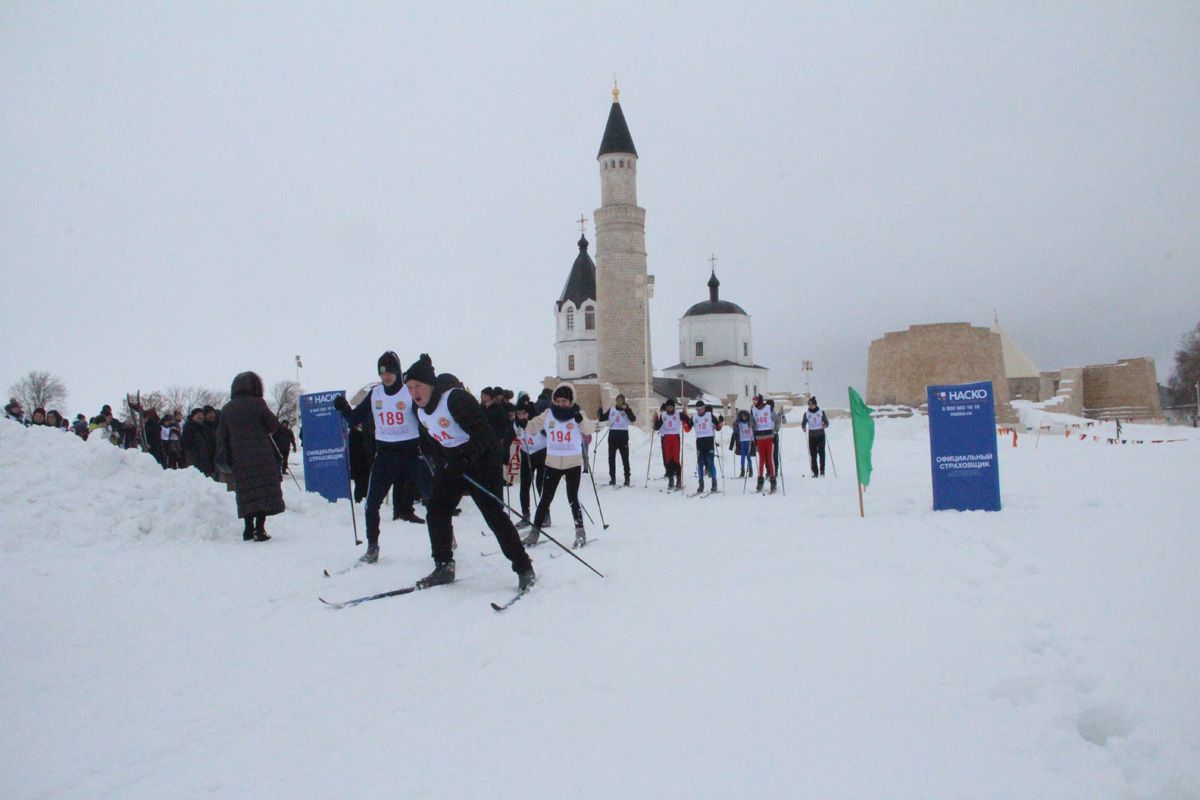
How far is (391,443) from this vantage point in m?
7.73

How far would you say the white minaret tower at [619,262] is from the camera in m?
60.5

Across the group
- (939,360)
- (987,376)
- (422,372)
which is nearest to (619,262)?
(939,360)

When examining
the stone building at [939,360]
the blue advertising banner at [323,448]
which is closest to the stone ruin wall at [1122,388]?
the stone building at [939,360]

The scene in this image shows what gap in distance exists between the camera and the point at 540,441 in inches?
447

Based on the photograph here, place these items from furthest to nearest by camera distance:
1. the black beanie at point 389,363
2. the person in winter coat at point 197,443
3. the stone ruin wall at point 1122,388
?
the stone ruin wall at point 1122,388
the person in winter coat at point 197,443
the black beanie at point 389,363

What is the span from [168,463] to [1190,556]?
16544mm

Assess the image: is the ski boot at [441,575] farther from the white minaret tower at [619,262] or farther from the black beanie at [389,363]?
the white minaret tower at [619,262]

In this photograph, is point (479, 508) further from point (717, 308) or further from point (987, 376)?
point (717, 308)

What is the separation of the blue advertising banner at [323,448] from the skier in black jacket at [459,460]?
21.4 feet

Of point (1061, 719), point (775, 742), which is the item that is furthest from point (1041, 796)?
point (775, 742)

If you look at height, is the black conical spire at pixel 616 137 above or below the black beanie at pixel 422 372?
above

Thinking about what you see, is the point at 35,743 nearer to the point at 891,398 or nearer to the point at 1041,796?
the point at 1041,796

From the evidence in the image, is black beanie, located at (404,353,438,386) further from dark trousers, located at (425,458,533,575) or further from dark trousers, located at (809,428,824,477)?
dark trousers, located at (809,428,824,477)

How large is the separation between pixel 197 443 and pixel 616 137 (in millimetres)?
53579
